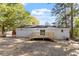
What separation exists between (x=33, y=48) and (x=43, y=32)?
0.45 meters

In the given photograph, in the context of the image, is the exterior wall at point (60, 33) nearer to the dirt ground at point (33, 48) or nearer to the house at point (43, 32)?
the house at point (43, 32)

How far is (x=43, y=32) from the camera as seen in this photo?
4203mm

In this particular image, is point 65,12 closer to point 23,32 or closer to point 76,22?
point 76,22

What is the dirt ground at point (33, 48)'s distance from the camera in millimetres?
4055

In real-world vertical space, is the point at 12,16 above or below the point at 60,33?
above

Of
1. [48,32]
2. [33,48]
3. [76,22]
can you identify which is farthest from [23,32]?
[76,22]

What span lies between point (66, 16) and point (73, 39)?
0.56 metres

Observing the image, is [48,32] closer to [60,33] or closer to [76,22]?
[60,33]

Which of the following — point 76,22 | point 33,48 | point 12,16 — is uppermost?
point 12,16

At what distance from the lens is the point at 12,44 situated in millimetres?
→ 4215

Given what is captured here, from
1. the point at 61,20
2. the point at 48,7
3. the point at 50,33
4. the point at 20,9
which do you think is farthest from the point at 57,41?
the point at 20,9

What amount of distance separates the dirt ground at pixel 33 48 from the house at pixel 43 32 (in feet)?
0.47

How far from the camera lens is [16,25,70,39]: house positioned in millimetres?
4117

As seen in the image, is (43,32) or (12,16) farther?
(43,32)
